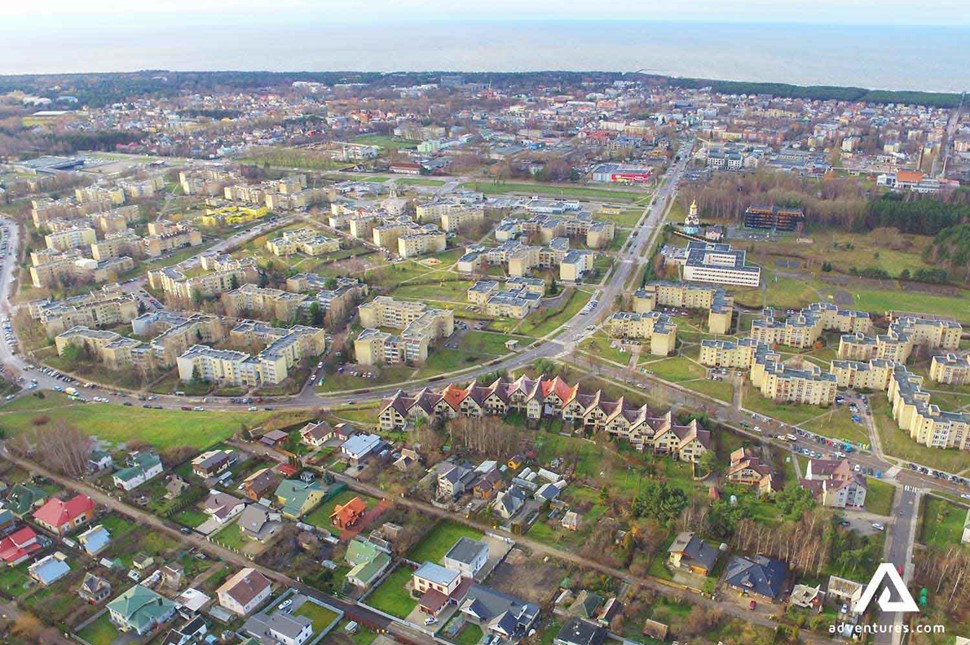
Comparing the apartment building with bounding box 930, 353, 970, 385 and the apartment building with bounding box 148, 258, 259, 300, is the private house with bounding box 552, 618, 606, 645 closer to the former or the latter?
the apartment building with bounding box 930, 353, 970, 385

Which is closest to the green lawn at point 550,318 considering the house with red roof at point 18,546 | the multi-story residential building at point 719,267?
the multi-story residential building at point 719,267

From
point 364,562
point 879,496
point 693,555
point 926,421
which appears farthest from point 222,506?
point 926,421

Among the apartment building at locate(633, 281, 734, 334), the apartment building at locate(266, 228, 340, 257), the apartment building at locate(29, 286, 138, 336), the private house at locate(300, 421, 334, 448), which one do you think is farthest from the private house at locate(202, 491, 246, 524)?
the apartment building at locate(266, 228, 340, 257)

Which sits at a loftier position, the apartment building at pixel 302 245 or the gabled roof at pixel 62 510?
the apartment building at pixel 302 245

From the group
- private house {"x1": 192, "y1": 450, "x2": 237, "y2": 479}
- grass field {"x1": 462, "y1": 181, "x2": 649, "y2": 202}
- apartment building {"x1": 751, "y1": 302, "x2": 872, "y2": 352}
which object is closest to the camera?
private house {"x1": 192, "y1": 450, "x2": 237, "y2": 479}

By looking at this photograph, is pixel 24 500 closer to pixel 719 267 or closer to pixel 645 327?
pixel 645 327

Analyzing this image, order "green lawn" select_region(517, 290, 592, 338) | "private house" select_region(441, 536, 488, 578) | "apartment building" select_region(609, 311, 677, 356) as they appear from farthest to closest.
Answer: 1. "green lawn" select_region(517, 290, 592, 338)
2. "apartment building" select_region(609, 311, 677, 356)
3. "private house" select_region(441, 536, 488, 578)

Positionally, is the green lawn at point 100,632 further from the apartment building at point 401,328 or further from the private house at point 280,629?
the apartment building at point 401,328
